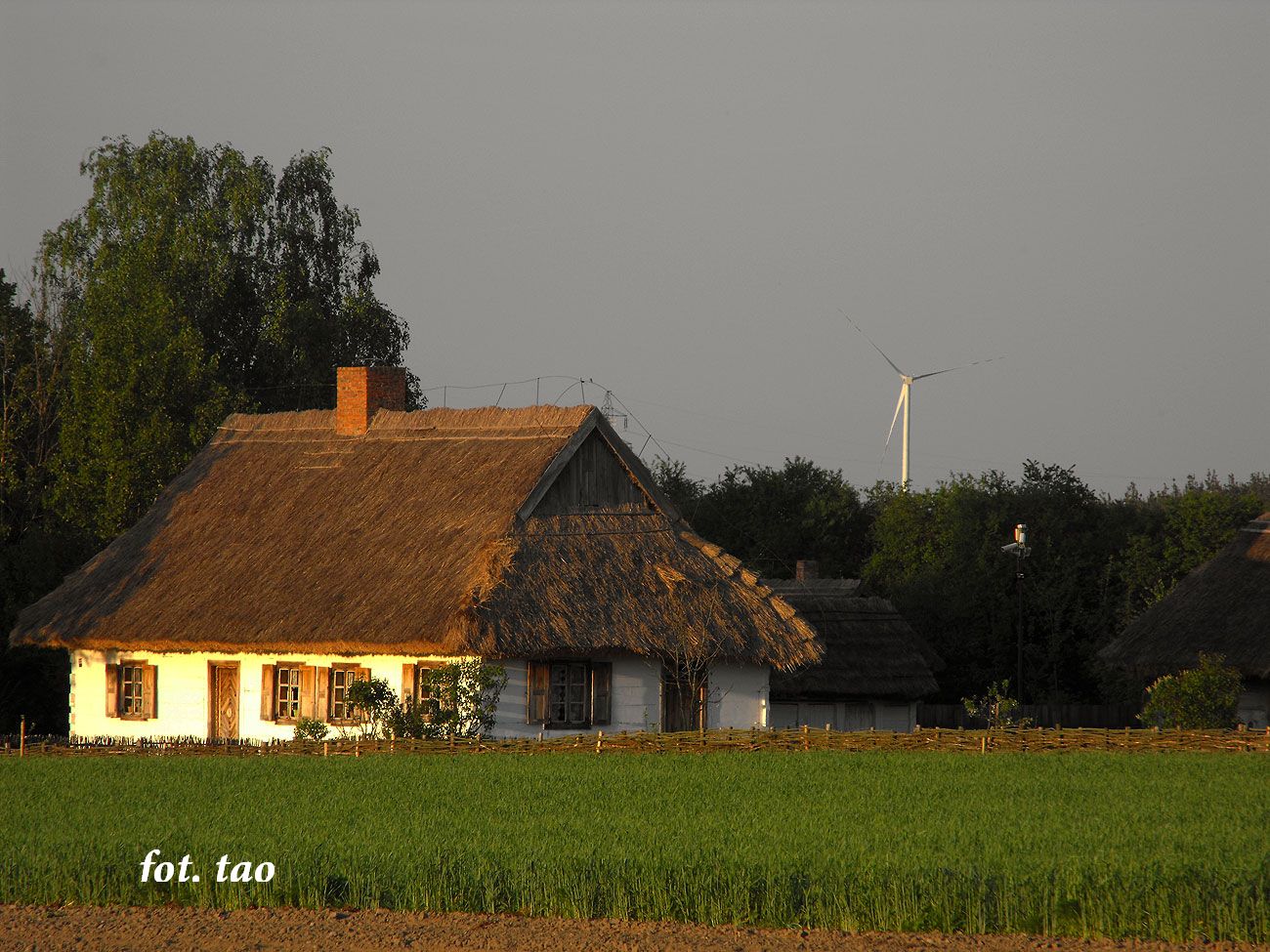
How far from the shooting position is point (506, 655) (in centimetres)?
2739

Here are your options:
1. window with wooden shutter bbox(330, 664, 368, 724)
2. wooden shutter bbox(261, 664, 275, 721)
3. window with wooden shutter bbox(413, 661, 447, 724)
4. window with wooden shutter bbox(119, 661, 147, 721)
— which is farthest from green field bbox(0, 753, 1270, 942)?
window with wooden shutter bbox(119, 661, 147, 721)

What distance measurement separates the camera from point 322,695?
2922 centimetres

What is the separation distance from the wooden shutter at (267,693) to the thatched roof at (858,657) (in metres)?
11.4

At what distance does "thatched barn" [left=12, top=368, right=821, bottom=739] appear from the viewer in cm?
2838

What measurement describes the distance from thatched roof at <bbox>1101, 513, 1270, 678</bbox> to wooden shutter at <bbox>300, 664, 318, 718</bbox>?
16494mm

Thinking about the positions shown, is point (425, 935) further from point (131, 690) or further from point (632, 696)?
point (131, 690)

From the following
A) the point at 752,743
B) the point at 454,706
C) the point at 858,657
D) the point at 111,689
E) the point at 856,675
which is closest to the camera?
the point at 752,743

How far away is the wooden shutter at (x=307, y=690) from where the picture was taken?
29.3 meters

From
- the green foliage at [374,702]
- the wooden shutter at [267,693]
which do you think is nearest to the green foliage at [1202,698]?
the green foliage at [374,702]

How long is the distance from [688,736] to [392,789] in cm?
677

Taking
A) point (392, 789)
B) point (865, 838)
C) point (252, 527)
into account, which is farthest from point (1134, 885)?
point (252, 527)

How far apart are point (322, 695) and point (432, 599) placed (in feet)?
9.19

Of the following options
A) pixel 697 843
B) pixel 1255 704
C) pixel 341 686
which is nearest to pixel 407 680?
pixel 341 686

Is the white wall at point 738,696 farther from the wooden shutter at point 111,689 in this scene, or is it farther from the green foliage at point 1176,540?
the green foliage at point 1176,540
